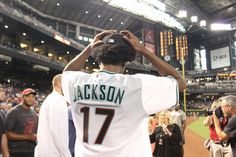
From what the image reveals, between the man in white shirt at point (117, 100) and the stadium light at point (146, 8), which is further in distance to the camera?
the stadium light at point (146, 8)

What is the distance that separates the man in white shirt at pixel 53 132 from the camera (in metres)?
3.96

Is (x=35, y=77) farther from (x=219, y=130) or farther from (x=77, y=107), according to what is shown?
(x=77, y=107)

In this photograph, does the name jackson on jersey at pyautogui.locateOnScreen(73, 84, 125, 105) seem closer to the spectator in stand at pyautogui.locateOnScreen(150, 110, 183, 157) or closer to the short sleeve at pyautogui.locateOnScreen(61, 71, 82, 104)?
the short sleeve at pyautogui.locateOnScreen(61, 71, 82, 104)

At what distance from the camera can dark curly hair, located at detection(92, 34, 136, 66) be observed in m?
1.93

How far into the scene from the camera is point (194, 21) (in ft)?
153

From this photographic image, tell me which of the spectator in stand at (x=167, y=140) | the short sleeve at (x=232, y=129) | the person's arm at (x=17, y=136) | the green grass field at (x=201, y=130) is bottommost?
the green grass field at (x=201, y=130)

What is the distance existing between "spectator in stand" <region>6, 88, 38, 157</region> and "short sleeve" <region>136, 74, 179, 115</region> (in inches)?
141

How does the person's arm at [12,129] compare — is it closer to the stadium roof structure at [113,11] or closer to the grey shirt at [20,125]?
the grey shirt at [20,125]

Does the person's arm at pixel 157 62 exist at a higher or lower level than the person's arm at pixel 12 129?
higher

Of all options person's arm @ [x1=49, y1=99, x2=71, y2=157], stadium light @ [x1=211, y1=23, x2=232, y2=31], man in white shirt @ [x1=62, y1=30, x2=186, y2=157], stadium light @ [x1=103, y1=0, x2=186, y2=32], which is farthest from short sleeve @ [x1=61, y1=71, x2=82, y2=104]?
stadium light @ [x1=211, y1=23, x2=232, y2=31]

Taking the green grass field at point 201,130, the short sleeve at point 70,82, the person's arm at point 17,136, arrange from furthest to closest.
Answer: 1. the green grass field at point 201,130
2. the person's arm at point 17,136
3. the short sleeve at point 70,82

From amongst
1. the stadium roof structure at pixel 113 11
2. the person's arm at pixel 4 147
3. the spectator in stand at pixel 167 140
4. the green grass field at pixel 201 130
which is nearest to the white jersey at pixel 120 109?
the person's arm at pixel 4 147

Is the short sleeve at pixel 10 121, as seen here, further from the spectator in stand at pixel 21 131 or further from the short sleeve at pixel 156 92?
the short sleeve at pixel 156 92

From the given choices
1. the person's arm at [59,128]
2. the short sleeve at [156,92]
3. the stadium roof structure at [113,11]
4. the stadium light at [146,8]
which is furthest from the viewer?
the stadium roof structure at [113,11]
